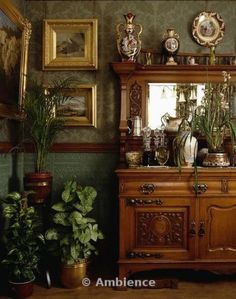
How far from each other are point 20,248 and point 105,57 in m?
1.95

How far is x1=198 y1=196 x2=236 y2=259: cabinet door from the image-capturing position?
9.70 feet

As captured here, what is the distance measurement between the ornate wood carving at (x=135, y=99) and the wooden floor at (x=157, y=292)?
1582mm

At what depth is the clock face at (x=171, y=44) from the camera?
11.2ft

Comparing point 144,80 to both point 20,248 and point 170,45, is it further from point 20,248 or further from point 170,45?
point 20,248

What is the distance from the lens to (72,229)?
2938 mm

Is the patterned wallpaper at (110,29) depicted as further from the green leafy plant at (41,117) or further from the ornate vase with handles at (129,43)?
the green leafy plant at (41,117)

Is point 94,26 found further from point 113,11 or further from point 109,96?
point 109,96

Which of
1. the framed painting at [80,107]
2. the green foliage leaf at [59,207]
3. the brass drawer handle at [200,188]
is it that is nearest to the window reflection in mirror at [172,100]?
the framed painting at [80,107]

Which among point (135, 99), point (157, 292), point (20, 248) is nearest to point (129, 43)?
point (135, 99)

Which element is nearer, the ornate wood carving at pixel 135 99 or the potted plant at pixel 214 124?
the potted plant at pixel 214 124

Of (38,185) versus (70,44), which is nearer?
(38,185)

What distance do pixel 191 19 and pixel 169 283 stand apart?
2.45m

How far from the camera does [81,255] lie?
2.99 m

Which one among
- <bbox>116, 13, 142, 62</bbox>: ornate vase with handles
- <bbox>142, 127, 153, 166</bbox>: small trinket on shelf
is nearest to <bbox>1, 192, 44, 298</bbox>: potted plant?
<bbox>142, 127, 153, 166</bbox>: small trinket on shelf
